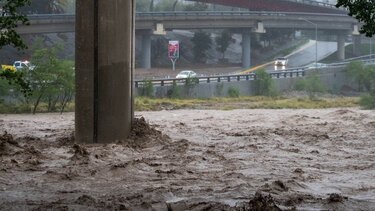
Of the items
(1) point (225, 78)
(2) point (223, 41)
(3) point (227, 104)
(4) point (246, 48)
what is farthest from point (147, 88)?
(2) point (223, 41)

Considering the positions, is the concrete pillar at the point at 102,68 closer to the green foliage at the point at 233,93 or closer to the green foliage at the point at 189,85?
the green foliage at the point at 189,85

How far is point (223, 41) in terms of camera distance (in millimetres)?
102375

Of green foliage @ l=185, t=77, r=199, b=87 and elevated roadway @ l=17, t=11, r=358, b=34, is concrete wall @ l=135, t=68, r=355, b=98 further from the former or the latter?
elevated roadway @ l=17, t=11, r=358, b=34

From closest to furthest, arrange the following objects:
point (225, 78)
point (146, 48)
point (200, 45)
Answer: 1. point (225, 78)
2. point (146, 48)
3. point (200, 45)

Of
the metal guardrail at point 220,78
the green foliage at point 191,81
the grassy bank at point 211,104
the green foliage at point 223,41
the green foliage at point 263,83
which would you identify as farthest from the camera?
the green foliage at point 223,41

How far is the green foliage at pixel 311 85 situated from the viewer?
72.1m

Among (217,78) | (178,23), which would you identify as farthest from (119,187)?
(178,23)

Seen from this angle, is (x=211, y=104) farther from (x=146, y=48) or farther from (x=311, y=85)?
(x=146, y=48)

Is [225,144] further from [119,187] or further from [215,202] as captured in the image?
[215,202]

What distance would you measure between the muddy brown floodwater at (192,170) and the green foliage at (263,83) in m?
36.9

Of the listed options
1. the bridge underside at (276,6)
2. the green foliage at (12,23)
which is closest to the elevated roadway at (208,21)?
the bridge underside at (276,6)

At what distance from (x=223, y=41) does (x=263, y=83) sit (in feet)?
111

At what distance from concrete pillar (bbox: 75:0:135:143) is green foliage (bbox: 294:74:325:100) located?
50187 mm

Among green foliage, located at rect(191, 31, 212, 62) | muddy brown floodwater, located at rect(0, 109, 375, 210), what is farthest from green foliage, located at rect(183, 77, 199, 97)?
green foliage, located at rect(191, 31, 212, 62)
